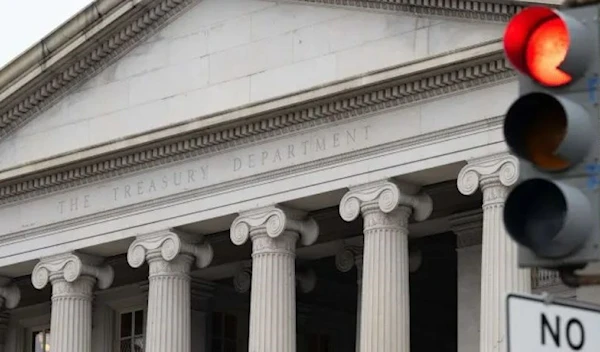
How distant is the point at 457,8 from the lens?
35.1 m

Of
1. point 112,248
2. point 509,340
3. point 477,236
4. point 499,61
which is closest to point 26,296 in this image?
point 112,248

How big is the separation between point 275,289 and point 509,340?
94.9 ft

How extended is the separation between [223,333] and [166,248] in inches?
256

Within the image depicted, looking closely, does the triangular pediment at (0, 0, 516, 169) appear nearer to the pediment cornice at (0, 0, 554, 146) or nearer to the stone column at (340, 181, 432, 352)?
the pediment cornice at (0, 0, 554, 146)

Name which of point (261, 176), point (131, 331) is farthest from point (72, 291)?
point (261, 176)

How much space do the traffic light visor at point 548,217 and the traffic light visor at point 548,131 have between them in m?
0.12

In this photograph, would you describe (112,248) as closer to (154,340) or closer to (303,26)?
(154,340)

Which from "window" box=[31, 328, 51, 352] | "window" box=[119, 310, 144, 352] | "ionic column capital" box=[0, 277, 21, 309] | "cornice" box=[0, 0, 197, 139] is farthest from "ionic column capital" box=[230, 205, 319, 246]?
"window" box=[31, 328, 51, 352]

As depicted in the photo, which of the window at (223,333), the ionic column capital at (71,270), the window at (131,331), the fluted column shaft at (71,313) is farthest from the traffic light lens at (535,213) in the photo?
the window at (223,333)

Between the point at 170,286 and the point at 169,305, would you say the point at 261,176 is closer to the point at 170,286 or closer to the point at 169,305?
the point at 170,286

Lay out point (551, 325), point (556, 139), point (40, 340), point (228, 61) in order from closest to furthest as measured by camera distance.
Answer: point (556, 139) < point (551, 325) < point (228, 61) < point (40, 340)

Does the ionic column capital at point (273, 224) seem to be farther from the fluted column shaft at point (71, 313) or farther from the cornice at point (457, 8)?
the fluted column shaft at point (71, 313)

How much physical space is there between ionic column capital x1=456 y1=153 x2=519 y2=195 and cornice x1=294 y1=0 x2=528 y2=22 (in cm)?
259

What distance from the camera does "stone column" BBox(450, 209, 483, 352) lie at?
3778 cm
